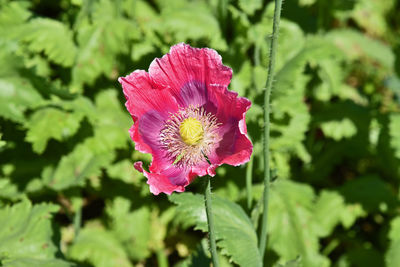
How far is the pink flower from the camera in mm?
1713

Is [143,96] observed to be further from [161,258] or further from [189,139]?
[161,258]

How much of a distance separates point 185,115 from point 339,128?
2.00 metres

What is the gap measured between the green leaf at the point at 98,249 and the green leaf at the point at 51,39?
1.26 m

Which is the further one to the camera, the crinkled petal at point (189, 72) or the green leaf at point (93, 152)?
the green leaf at point (93, 152)

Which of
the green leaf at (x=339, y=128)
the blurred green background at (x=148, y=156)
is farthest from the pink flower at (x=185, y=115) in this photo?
the green leaf at (x=339, y=128)

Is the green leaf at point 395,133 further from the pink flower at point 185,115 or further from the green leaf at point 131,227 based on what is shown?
the green leaf at point 131,227

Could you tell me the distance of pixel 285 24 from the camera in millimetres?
3562

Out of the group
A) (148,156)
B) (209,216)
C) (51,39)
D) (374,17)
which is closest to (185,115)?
(209,216)

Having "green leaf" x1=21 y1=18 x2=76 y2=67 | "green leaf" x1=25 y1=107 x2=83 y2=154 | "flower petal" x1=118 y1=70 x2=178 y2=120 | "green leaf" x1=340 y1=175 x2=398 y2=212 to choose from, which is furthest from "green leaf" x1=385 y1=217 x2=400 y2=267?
"green leaf" x1=21 y1=18 x2=76 y2=67

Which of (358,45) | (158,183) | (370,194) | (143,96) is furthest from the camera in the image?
(358,45)

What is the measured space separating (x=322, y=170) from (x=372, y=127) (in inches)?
21.7

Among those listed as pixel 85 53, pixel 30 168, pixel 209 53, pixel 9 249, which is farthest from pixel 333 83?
pixel 9 249

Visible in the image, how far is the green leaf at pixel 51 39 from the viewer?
3133 millimetres

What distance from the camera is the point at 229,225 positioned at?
7.16 ft
